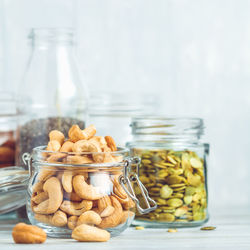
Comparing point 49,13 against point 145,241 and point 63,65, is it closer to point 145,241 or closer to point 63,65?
point 63,65

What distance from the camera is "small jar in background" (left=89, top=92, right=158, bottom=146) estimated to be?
116 cm

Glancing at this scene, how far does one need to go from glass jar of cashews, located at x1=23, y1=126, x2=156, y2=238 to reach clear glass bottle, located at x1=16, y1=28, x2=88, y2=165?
0.19m

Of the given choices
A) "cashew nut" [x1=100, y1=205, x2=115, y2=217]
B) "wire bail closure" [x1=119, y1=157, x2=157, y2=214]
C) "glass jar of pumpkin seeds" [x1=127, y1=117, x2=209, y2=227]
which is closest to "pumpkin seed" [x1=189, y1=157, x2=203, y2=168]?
"glass jar of pumpkin seeds" [x1=127, y1=117, x2=209, y2=227]

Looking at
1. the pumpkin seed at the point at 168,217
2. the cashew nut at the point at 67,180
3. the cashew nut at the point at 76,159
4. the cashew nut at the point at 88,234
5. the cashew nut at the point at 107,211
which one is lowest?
the pumpkin seed at the point at 168,217

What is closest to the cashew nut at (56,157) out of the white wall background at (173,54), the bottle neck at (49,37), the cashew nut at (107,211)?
the cashew nut at (107,211)

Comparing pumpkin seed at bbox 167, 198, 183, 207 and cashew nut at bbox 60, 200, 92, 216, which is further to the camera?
pumpkin seed at bbox 167, 198, 183, 207

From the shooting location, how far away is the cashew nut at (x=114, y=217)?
814 millimetres

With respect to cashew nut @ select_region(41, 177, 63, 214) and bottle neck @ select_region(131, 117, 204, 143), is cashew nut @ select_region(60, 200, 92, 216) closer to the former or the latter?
cashew nut @ select_region(41, 177, 63, 214)

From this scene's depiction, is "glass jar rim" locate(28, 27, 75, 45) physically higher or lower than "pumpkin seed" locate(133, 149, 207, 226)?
higher

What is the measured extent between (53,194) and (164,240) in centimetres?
19

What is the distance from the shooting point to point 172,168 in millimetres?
928

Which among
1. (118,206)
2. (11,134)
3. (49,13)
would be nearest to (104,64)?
(49,13)

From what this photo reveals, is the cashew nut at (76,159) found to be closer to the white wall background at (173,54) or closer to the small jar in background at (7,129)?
the small jar in background at (7,129)

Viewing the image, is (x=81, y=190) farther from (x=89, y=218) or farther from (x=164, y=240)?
(x=164, y=240)
